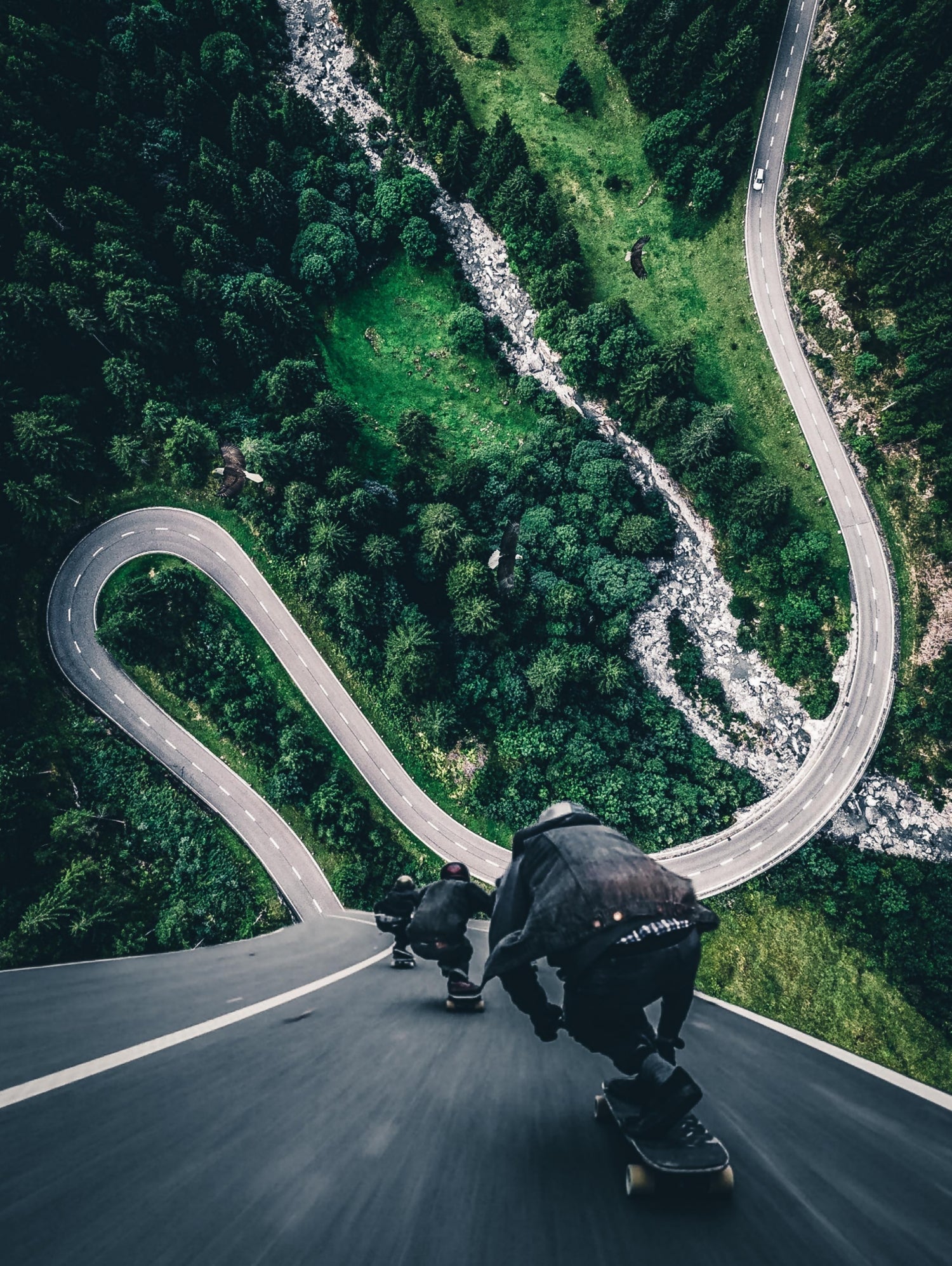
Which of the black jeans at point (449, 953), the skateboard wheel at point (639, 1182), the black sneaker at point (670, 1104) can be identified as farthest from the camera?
the black jeans at point (449, 953)

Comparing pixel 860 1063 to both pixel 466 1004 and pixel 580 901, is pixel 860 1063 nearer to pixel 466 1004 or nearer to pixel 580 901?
→ pixel 466 1004

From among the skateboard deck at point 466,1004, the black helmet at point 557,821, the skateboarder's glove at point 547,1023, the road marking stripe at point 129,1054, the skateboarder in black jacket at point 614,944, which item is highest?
the black helmet at point 557,821

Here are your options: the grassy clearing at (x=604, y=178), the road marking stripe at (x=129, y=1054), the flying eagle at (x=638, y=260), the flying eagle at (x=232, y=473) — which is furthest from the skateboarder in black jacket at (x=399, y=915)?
the flying eagle at (x=638, y=260)

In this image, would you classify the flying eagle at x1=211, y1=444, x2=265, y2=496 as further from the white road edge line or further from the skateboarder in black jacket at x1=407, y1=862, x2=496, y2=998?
the white road edge line

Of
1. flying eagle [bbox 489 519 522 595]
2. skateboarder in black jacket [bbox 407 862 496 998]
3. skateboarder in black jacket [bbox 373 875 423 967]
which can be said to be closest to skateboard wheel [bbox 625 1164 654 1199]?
skateboarder in black jacket [bbox 407 862 496 998]

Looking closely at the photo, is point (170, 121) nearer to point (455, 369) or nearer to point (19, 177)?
point (19, 177)

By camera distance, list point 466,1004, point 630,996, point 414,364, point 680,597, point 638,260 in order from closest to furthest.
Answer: point 630,996
point 466,1004
point 680,597
point 638,260
point 414,364

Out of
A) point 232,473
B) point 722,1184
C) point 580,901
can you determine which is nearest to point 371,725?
point 232,473

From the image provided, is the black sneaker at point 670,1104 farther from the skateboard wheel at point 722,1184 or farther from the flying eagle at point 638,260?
the flying eagle at point 638,260
